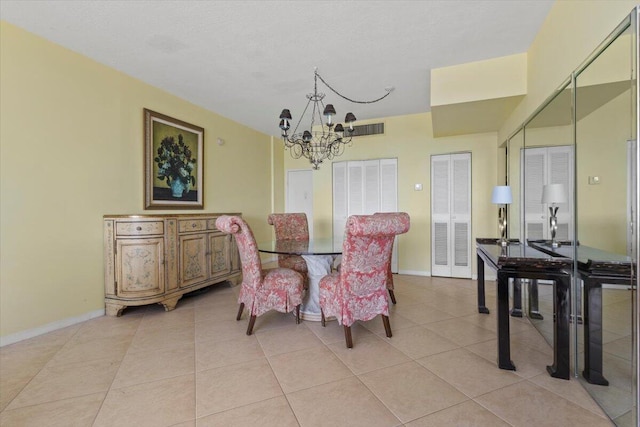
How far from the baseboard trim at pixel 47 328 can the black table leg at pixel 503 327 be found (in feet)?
12.1

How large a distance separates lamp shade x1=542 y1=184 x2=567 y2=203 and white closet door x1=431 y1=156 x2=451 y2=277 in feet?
7.71

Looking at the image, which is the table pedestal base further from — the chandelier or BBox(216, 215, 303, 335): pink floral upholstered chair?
the chandelier

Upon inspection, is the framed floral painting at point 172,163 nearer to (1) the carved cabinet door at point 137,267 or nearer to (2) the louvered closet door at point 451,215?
(1) the carved cabinet door at point 137,267

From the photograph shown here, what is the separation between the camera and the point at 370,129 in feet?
16.4

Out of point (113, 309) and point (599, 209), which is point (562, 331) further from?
point (113, 309)

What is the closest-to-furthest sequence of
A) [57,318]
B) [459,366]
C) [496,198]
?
[459,366] → [57,318] → [496,198]

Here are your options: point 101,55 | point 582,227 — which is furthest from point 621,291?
point 101,55

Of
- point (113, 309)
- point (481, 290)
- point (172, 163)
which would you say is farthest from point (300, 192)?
point (481, 290)

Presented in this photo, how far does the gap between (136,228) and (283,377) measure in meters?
2.20

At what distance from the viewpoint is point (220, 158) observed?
15.1ft

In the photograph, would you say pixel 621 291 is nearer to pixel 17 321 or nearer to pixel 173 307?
pixel 173 307

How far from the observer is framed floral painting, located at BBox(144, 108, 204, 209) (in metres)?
3.44

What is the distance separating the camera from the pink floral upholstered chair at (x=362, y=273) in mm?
2031

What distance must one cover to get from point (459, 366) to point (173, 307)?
9.51 feet
